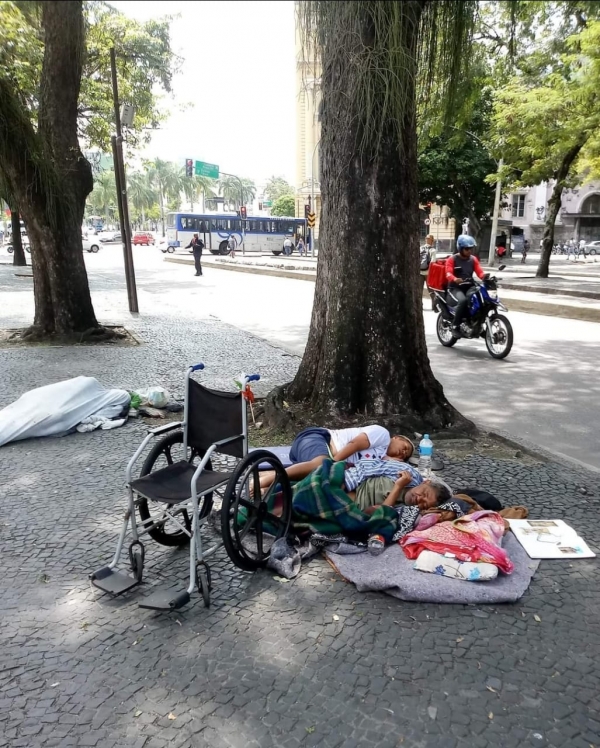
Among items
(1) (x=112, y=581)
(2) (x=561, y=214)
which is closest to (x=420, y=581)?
(1) (x=112, y=581)

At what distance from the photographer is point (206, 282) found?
2386 centimetres

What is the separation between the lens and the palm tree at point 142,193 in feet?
331

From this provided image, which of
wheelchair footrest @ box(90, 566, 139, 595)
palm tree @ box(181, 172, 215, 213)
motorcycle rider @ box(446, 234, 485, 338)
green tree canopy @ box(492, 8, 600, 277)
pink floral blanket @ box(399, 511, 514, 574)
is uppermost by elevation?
palm tree @ box(181, 172, 215, 213)

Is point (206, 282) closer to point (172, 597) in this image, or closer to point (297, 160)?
point (172, 597)

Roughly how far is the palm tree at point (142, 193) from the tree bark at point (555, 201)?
86800 mm

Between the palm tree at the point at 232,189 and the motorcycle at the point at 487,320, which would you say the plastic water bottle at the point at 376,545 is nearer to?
the motorcycle at the point at 487,320

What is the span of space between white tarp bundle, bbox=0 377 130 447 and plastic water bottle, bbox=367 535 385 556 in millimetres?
3448

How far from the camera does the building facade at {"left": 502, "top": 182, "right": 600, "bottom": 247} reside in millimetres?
54906

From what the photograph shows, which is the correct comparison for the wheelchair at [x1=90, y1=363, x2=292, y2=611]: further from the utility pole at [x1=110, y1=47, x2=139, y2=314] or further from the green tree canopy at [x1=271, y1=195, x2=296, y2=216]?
the green tree canopy at [x1=271, y1=195, x2=296, y2=216]

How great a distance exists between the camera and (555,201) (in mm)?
21531

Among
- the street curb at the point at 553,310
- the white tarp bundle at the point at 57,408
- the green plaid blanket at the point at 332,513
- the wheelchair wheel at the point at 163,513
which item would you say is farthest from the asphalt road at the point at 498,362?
the white tarp bundle at the point at 57,408

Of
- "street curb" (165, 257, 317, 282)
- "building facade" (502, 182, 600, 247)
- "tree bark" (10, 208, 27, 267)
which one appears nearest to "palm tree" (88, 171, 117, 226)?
"building facade" (502, 182, 600, 247)

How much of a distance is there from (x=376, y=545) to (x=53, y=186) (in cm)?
815

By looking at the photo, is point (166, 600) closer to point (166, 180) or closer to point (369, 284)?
point (369, 284)
